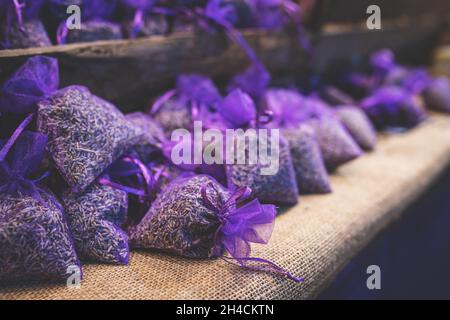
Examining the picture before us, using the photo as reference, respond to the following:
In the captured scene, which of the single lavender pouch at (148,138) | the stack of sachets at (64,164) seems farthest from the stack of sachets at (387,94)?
the stack of sachets at (64,164)

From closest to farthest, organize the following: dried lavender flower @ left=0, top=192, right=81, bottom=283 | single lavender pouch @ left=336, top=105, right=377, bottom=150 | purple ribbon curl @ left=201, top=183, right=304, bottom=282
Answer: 1. dried lavender flower @ left=0, top=192, right=81, bottom=283
2. purple ribbon curl @ left=201, top=183, right=304, bottom=282
3. single lavender pouch @ left=336, top=105, right=377, bottom=150

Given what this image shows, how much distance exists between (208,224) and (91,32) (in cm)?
63

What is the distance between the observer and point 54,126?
898 millimetres

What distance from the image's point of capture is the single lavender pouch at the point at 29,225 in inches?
30.9

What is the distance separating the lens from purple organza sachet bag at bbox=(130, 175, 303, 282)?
89cm

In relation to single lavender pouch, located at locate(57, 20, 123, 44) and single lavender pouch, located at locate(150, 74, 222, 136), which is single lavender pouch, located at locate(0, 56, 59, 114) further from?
single lavender pouch, located at locate(150, 74, 222, 136)

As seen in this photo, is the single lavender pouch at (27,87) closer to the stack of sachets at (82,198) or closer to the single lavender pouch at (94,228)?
the stack of sachets at (82,198)

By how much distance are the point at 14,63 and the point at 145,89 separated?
42 centimetres

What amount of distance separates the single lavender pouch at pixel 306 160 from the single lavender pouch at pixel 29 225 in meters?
0.69

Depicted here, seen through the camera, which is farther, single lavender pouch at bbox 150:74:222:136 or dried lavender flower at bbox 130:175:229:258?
single lavender pouch at bbox 150:74:222:136

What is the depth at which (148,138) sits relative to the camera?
1131mm

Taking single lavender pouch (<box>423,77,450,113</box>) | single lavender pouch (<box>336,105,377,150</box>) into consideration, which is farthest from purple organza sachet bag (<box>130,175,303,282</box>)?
single lavender pouch (<box>423,77,450,113</box>)
